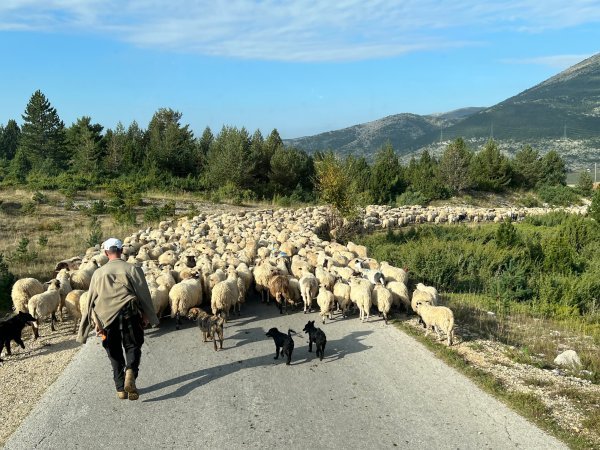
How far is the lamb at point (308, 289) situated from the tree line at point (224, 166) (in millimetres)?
24633

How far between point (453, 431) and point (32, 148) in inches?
2372

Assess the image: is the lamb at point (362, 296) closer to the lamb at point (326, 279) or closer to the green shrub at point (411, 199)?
the lamb at point (326, 279)

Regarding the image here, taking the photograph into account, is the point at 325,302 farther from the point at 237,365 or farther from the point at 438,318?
the point at 237,365

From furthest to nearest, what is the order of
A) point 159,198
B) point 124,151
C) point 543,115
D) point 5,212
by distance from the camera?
point 543,115
point 124,151
point 159,198
point 5,212

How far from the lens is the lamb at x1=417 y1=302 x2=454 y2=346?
923 centimetres

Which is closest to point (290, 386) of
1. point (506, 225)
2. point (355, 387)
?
point (355, 387)

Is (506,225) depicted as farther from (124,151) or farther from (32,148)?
(32,148)

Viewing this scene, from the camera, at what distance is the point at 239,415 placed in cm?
655

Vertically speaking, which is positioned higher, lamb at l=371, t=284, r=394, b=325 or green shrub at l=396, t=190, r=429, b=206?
lamb at l=371, t=284, r=394, b=325

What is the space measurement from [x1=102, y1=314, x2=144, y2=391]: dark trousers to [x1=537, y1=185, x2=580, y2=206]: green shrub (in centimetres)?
5036

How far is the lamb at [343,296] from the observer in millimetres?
11156

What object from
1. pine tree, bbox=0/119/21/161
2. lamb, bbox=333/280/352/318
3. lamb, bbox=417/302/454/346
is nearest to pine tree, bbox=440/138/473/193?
lamb, bbox=333/280/352/318

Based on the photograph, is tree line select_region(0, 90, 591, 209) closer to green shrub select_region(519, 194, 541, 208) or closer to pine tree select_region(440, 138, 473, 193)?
pine tree select_region(440, 138, 473, 193)

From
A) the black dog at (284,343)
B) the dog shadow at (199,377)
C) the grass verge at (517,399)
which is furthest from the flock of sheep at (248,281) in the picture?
the black dog at (284,343)
